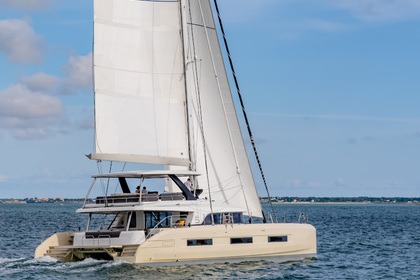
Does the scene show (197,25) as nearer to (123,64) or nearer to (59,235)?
(123,64)

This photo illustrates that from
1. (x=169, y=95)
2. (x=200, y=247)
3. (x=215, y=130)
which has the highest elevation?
(x=169, y=95)

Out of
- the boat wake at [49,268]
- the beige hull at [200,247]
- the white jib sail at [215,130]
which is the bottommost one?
the boat wake at [49,268]

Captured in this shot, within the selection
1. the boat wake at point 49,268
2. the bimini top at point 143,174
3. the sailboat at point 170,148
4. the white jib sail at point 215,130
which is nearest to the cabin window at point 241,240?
the sailboat at point 170,148

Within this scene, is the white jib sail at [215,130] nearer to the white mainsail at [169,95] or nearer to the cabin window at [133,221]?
the white mainsail at [169,95]

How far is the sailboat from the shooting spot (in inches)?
1253

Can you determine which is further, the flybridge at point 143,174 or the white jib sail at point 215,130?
the white jib sail at point 215,130

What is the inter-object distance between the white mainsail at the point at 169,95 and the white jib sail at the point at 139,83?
39mm

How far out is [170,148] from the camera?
3525 cm

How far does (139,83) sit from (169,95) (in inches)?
53.4

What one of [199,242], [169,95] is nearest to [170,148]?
[169,95]

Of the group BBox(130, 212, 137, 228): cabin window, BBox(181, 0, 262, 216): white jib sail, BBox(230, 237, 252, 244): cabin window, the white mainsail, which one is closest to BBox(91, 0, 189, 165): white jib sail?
the white mainsail

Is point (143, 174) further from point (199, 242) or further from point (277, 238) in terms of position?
point (277, 238)

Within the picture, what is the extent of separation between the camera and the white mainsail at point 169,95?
113 feet

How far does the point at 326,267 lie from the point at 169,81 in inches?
383
